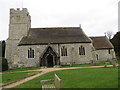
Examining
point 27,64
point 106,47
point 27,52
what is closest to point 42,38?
point 27,52

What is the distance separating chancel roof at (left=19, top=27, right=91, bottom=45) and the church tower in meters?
2.09

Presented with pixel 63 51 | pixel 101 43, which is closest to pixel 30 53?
pixel 63 51

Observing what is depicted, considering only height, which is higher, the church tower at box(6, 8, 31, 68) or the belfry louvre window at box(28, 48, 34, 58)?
the church tower at box(6, 8, 31, 68)

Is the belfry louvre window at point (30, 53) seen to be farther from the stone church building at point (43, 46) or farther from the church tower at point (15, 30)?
the church tower at point (15, 30)

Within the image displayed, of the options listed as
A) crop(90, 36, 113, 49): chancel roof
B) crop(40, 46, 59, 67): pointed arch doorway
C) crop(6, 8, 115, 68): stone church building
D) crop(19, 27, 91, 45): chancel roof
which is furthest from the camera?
crop(90, 36, 113, 49): chancel roof

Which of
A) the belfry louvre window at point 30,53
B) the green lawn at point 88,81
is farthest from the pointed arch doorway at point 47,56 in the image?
the green lawn at point 88,81

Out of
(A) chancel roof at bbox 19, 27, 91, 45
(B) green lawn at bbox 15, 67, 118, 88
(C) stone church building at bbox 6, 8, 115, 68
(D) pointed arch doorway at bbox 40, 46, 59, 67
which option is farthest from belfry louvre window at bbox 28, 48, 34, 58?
(B) green lawn at bbox 15, 67, 118, 88

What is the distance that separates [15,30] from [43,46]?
940 centimetres

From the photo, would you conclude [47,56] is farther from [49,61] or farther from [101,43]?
[101,43]

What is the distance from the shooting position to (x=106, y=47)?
3719cm

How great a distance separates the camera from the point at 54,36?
112 feet

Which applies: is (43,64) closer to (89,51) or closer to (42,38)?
(42,38)

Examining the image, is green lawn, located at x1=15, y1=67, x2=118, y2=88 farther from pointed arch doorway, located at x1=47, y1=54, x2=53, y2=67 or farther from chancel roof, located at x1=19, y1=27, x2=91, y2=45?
chancel roof, located at x1=19, y1=27, x2=91, y2=45

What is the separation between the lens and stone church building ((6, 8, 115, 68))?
31.6m
